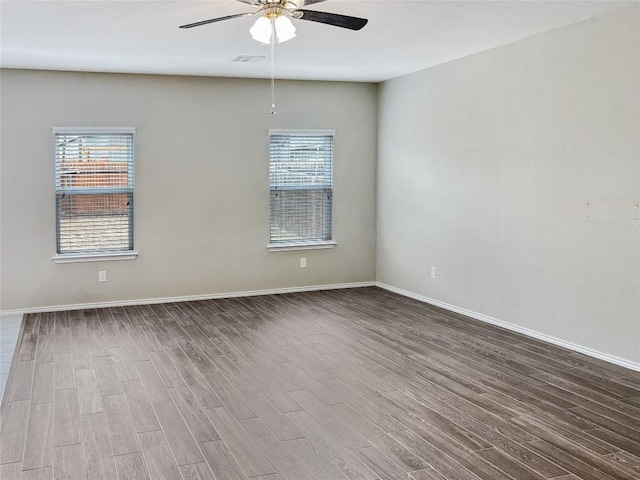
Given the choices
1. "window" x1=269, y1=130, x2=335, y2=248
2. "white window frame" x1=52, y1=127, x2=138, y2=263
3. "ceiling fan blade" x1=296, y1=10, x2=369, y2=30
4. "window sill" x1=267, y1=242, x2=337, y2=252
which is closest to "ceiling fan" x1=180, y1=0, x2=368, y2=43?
"ceiling fan blade" x1=296, y1=10, x2=369, y2=30

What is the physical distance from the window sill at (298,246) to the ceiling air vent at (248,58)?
2.22m

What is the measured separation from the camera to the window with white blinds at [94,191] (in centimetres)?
660

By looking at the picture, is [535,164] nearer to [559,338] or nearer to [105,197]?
[559,338]

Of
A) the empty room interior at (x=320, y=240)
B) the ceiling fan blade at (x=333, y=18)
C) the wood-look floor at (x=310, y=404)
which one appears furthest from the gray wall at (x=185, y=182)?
the ceiling fan blade at (x=333, y=18)

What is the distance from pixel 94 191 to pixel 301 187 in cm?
232

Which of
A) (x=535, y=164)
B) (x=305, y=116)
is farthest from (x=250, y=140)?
(x=535, y=164)

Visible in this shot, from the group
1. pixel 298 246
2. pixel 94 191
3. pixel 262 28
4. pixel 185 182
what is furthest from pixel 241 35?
pixel 298 246

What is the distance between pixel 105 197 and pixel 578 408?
16.6 feet

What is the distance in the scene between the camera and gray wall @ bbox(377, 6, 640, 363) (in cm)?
455

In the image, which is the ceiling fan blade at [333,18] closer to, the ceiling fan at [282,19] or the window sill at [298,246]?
the ceiling fan at [282,19]

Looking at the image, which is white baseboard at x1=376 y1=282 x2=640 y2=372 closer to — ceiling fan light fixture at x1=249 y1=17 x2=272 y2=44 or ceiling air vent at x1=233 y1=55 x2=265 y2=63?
ceiling air vent at x1=233 y1=55 x2=265 y2=63

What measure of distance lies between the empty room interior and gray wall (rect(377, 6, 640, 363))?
0.02m

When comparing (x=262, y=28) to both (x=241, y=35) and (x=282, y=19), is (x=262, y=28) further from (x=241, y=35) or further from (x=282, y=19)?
(x=241, y=35)

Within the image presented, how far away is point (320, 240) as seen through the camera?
7.76 metres
